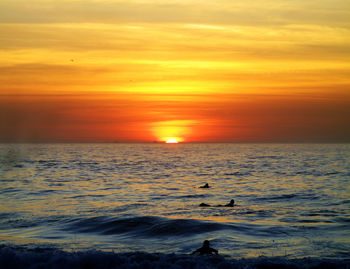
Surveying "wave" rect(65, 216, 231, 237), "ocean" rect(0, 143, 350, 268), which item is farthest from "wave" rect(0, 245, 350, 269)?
"wave" rect(65, 216, 231, 237)

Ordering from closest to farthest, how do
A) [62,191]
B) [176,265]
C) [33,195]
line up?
[176,265], [33,195], [62,191]

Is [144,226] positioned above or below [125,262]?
above

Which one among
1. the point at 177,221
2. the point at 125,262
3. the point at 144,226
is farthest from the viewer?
the point at 177,221

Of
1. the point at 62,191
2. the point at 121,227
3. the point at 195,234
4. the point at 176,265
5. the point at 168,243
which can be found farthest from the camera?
the point at 62,191

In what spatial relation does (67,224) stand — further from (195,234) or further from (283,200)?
(283,200)

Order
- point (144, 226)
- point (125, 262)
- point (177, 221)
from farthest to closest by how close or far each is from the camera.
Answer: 1. point (177, 221)
2. point (144, 226)
3. point (125, 262)

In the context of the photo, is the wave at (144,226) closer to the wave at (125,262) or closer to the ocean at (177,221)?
the ocean at (177,221)

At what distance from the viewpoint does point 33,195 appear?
3559 centimetres

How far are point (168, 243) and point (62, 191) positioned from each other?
2116 cm

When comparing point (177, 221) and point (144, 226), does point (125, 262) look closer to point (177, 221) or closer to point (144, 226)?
point (144, 226)

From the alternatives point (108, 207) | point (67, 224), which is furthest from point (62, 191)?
point (67, 224)

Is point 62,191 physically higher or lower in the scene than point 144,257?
higher

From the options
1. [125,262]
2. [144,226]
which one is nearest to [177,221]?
[144,226]

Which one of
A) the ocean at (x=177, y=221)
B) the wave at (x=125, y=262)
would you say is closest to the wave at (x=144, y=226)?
the ocean at (x=177, y=221)
